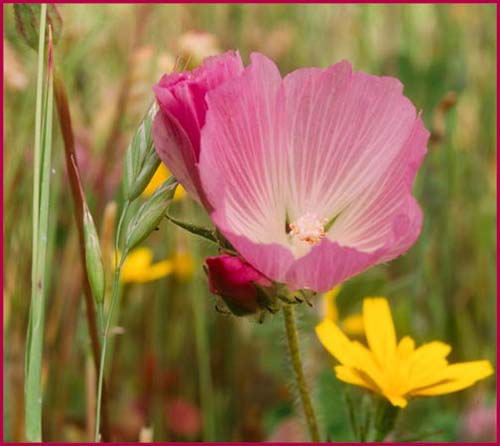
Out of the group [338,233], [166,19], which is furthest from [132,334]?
[338,233]

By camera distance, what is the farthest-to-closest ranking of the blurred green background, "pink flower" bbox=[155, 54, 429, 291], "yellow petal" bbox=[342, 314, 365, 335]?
"yellow petal" bbox=[342, 314, 365, 335] → the blurred green background → "pink flower" bbox=[155, 54, 429, 291]

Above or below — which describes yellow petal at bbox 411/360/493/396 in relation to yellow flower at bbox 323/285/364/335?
below

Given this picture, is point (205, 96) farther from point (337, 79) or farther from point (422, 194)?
point (422, 194)

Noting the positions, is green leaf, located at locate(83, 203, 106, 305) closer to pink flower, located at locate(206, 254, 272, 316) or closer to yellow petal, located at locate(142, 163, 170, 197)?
pink flower, located at locate(206, 254, 272, 316)

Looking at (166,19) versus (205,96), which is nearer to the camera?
(205,96)

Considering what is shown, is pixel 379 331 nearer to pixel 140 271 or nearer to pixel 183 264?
pixel 140 271

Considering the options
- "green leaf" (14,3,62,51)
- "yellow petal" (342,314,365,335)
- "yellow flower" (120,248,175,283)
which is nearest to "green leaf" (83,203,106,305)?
"green leaf" (14,3,62,51)
